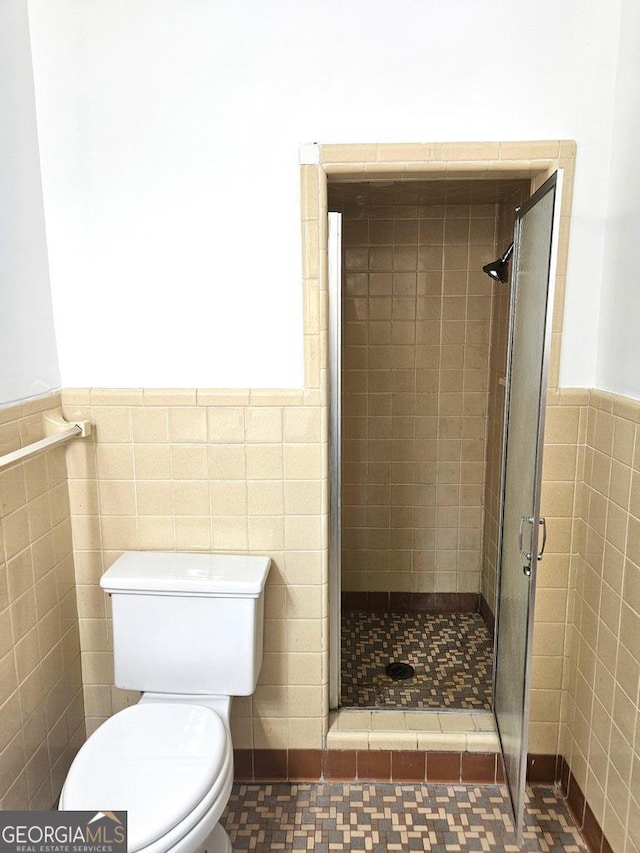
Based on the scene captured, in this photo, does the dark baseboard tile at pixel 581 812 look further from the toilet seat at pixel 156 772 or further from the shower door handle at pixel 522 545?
the toilet seat at pixel 156 772

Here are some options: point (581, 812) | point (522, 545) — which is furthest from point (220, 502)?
point (581, 812)

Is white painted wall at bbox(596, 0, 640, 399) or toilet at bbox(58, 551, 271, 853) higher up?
white painted wall at bbox(596, 0, 640, 399)

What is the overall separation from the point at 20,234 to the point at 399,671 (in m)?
2.15

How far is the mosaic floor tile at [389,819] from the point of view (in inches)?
68.9

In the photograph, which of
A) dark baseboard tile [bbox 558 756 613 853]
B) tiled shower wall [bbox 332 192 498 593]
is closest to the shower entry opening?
tiled shower wall [bbox 332 192 498 593]

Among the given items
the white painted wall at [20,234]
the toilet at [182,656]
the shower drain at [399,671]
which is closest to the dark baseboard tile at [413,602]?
the shower drain at [399,671]

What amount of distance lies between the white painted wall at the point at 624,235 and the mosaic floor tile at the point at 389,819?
134 cm

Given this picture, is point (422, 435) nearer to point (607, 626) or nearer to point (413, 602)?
point (413, 602)

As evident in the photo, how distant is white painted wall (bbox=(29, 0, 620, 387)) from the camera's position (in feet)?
5.47

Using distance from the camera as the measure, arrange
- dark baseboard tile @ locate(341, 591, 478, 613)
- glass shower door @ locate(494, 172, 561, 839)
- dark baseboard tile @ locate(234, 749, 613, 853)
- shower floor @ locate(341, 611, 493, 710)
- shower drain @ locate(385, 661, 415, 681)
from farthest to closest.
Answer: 1. dark baseboard tile @ locate(341, 591, 478, 613)
2. shower drain @ locate(385, 661, 415, 681)
3. shower floor @ locate(341, 611, 493, 710)
4. dark baseboard tile @ locate(234, 749, 613, 853)
5. glass shower door @ locate(494, 172, 561, 839)

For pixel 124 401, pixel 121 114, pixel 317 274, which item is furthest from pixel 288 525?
pixel 121 114

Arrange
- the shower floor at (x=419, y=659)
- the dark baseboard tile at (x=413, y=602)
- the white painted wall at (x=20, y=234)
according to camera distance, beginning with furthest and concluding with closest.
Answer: the dark baseboard tile at (x=413, y=602)
the shower floor at (x=419, y=659)
the white painted wall at (x=20, y=234)

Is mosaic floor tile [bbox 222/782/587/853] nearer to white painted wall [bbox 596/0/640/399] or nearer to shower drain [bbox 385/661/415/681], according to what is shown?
shower drain [bbox 385/661/415/681]

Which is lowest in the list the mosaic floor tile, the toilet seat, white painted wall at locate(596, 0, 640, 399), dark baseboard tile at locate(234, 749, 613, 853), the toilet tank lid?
the mosaic floor tile
